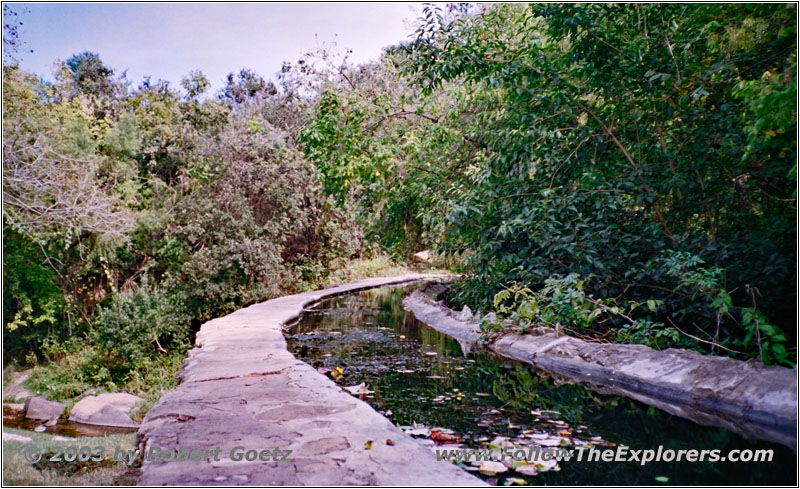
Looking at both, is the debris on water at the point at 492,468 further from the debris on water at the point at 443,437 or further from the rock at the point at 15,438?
the rock at the point at 15,438

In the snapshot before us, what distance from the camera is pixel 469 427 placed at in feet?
12.0

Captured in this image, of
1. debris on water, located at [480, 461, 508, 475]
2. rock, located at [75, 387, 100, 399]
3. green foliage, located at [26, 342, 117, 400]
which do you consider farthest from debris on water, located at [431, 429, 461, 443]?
rock, located at [75, 387, 100, 399]

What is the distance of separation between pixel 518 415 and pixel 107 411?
6255 mm

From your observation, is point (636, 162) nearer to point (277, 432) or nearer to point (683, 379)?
point (683, 379)

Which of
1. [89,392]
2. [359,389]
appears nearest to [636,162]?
[359,389]

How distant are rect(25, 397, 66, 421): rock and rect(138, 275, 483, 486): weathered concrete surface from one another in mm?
4689

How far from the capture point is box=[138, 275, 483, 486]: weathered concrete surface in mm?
2518

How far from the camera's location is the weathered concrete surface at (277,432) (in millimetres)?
2518

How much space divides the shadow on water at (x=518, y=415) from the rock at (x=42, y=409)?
4.41 metres

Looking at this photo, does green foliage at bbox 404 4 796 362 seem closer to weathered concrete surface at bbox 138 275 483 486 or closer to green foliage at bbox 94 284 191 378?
weathered concrete surface at bbox 138 275 483 486

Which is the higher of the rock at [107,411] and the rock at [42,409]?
the rock at [107,411]

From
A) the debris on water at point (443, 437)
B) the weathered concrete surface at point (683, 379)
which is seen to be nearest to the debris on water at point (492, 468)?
the debris on water at point (443, 437)

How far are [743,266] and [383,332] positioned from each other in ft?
15.5

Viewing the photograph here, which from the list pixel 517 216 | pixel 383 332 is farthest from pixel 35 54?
pixel 517 216
